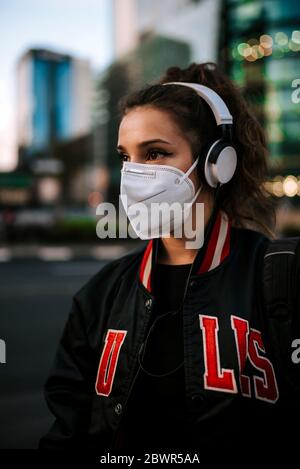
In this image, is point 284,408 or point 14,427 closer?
point 284,408

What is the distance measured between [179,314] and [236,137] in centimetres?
60

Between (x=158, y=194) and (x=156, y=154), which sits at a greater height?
(x=156, y=154)

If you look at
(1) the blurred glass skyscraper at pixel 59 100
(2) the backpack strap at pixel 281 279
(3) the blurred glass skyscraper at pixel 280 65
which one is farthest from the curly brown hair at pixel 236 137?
(1) the blurred glass skyscraper at pixel 59 100

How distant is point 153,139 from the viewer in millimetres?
1324

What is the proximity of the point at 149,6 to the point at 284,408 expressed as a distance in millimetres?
62976

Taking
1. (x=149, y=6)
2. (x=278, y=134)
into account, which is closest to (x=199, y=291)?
(x=278, y=134)

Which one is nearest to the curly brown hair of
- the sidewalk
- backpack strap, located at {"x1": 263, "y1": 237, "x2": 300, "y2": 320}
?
backpack strap, located at {"x1": 263, "y1": 237, "x2": 300, "y2": 320}

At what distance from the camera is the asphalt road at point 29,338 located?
2.96 meters

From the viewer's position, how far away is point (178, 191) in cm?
138

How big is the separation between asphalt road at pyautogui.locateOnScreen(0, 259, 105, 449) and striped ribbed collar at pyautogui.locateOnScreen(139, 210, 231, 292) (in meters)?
1.72

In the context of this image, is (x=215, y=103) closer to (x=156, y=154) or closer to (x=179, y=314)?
(x=156, y=154)

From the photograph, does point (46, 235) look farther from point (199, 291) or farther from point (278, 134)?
point (278, 134)
